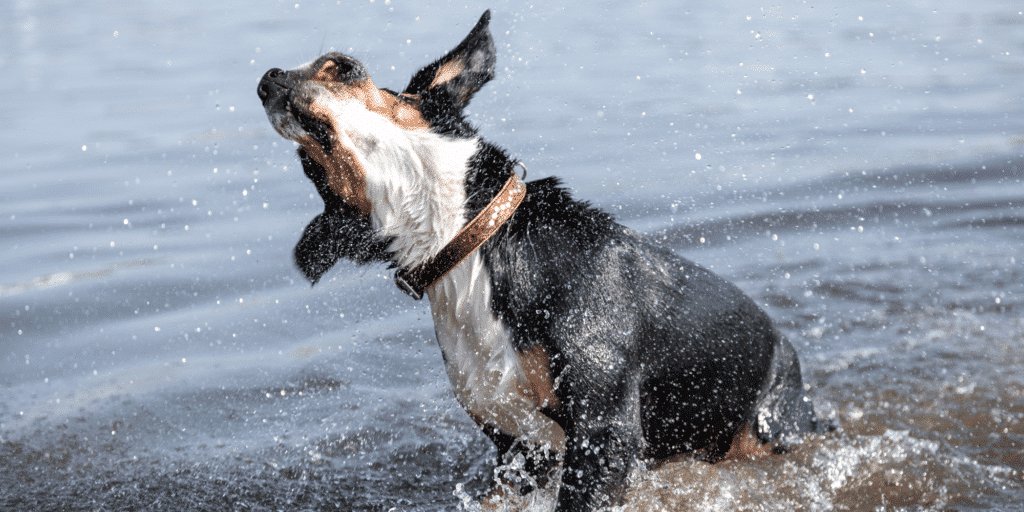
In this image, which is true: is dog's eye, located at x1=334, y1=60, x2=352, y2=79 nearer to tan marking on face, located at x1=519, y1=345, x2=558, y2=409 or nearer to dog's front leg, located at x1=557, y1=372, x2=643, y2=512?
tan marking on face, located at x1=519, y1=345, x2=558, y2=409

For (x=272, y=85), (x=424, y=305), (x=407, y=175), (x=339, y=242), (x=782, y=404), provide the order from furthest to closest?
(x=424, y=305)
(x=782, y=404)
(x=339, y=242)
(x=407, y=175)
(x=272, y=85)

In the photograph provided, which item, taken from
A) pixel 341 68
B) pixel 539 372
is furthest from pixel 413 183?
pixel 539 372

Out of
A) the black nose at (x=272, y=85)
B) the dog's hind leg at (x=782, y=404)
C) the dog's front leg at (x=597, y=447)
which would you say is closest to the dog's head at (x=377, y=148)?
the black nose at (x=272, y=85)

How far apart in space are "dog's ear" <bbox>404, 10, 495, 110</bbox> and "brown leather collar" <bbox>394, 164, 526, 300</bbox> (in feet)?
1.19

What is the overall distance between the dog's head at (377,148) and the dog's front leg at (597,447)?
2.20ft

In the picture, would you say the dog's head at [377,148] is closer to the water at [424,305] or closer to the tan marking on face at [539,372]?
the tan marking on face at [539,372]

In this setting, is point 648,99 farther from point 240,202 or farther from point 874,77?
point 240,202

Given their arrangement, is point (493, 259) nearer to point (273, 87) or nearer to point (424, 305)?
point (273, 87)

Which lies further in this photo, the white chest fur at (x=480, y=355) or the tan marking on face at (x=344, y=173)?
the white chest fur at (x=480, y=355)

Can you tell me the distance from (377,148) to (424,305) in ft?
9.86

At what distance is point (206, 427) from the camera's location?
14.3 feet

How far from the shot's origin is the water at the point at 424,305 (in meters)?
3.86

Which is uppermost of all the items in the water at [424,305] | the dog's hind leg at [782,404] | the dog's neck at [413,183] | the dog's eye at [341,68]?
the dog's eye at [341,68]

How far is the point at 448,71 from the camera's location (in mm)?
3045
